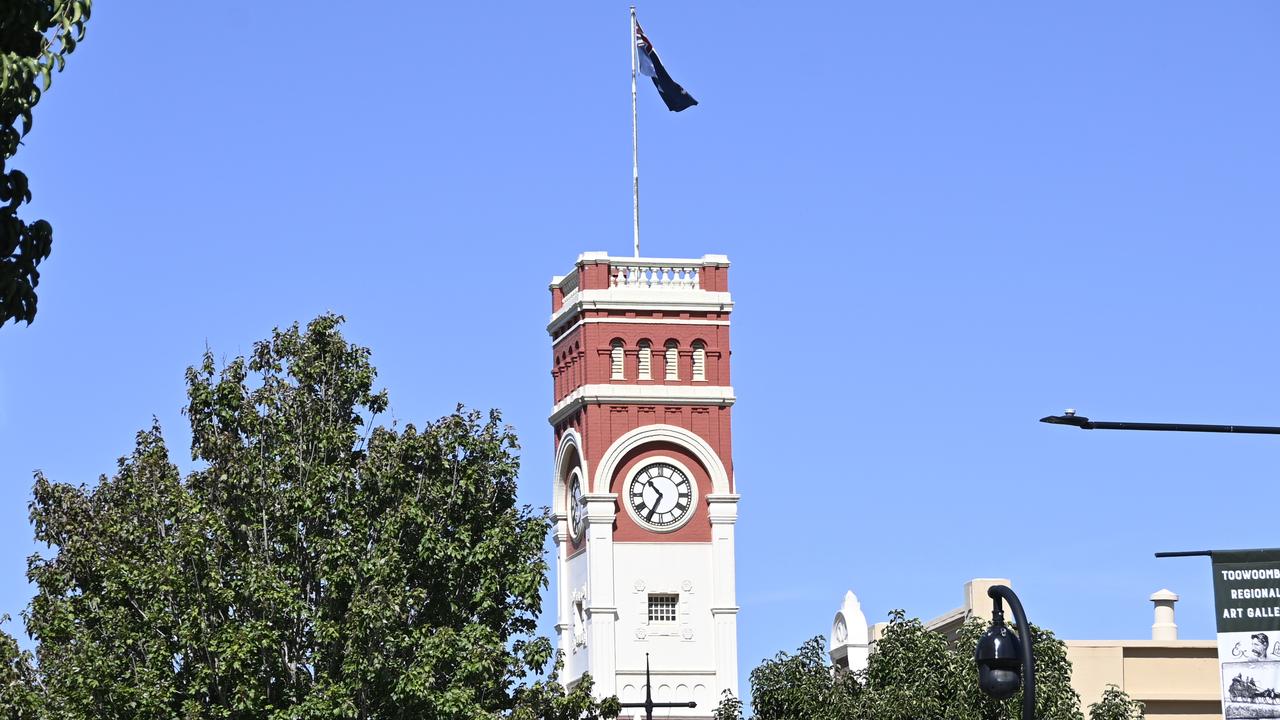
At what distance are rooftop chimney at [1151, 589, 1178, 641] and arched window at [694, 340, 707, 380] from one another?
27542mm

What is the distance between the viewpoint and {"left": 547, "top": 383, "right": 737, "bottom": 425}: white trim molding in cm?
9069

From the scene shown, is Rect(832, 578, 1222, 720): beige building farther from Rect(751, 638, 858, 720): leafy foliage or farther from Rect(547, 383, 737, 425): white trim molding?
Rect(547, 383, 737, 425): white trim molding

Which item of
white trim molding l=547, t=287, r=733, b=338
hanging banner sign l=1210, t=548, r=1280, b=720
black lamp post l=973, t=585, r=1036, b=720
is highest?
white trim molding l=547, t=287, r=733, b=338

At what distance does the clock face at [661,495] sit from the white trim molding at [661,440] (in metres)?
0.92

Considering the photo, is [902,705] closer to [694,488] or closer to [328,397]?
[328,397]

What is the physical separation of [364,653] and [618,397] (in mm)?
51831

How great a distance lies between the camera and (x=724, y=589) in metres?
89.9

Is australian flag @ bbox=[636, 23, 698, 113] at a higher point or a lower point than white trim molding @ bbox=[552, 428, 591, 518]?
higher

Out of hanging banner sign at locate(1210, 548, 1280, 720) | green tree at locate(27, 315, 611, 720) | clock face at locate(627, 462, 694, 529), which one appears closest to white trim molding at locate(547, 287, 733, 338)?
clock face at locate(627, 462, 694, 529)

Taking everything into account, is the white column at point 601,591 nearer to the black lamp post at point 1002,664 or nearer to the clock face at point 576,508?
the clock face at point 576,508

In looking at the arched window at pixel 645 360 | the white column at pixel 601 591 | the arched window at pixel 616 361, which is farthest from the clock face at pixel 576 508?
the arched window at pixel 645 360

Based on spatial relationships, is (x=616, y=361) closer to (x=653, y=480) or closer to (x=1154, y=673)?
(x=653, y=480)

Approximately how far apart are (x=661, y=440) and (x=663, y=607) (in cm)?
625

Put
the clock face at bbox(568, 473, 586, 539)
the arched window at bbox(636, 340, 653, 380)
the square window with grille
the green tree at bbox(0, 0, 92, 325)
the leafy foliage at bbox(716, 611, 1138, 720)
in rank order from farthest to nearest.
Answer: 1. the arched window at bbox(636, 340, 653, 380)
2. the clock face at bbox(568, 473, 586, 539)
3. the square window with grille
4. the leafy foliage at bbox(716, 611, 1138, 720)
5. the green tree at bbox(0, 0, 92, 325)
